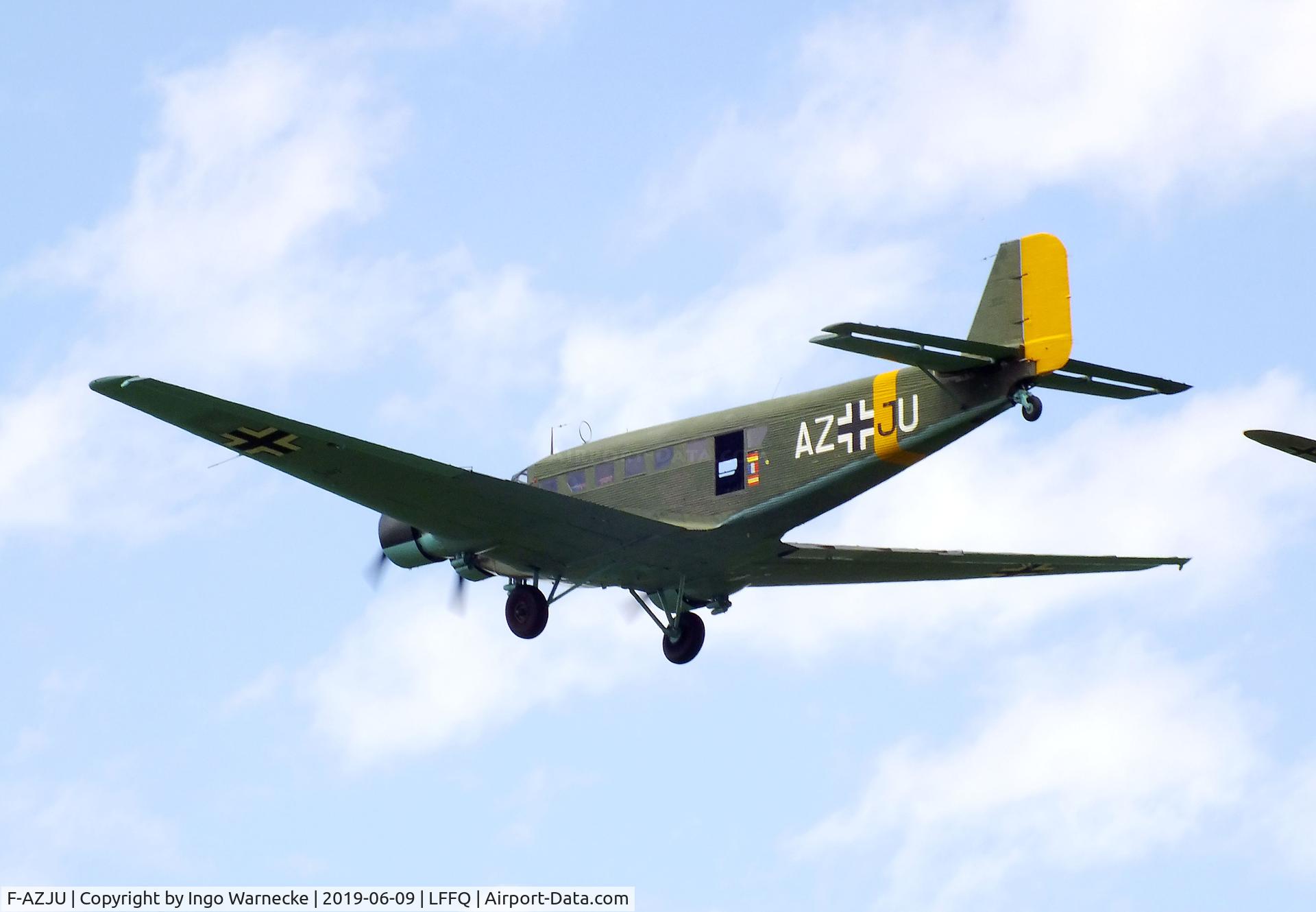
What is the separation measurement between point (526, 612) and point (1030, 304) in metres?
9.02

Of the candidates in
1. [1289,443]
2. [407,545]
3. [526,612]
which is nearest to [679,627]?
[526,612]

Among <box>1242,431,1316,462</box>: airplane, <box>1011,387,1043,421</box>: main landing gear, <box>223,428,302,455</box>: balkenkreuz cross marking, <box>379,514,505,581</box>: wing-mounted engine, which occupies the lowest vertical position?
<box>1242,431,1316,462</box>: airplane

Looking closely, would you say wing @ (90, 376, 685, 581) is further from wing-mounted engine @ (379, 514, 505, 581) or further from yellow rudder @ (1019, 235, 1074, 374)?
yellow rudder @ (1019, 235, 1074, 374)

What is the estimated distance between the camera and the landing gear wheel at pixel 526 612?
29141mm

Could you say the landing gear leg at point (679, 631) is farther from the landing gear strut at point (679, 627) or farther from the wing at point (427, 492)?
the wing at point (427, 492)

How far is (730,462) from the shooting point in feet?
89.6

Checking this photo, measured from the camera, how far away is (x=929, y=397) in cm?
2538

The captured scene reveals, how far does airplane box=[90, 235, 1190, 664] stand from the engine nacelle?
0.03m

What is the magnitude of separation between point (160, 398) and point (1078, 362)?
37.8ft

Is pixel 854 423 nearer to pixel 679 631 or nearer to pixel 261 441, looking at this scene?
pixel 679 631

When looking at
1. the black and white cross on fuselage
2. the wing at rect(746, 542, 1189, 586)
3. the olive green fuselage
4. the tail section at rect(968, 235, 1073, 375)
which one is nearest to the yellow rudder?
the tail section at rect(968, 235, 1073, 375)

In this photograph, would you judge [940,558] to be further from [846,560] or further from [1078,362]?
[1078,362]

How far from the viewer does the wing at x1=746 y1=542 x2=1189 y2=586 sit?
29.9m

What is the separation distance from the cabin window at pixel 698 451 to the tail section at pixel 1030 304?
14.0 feet
